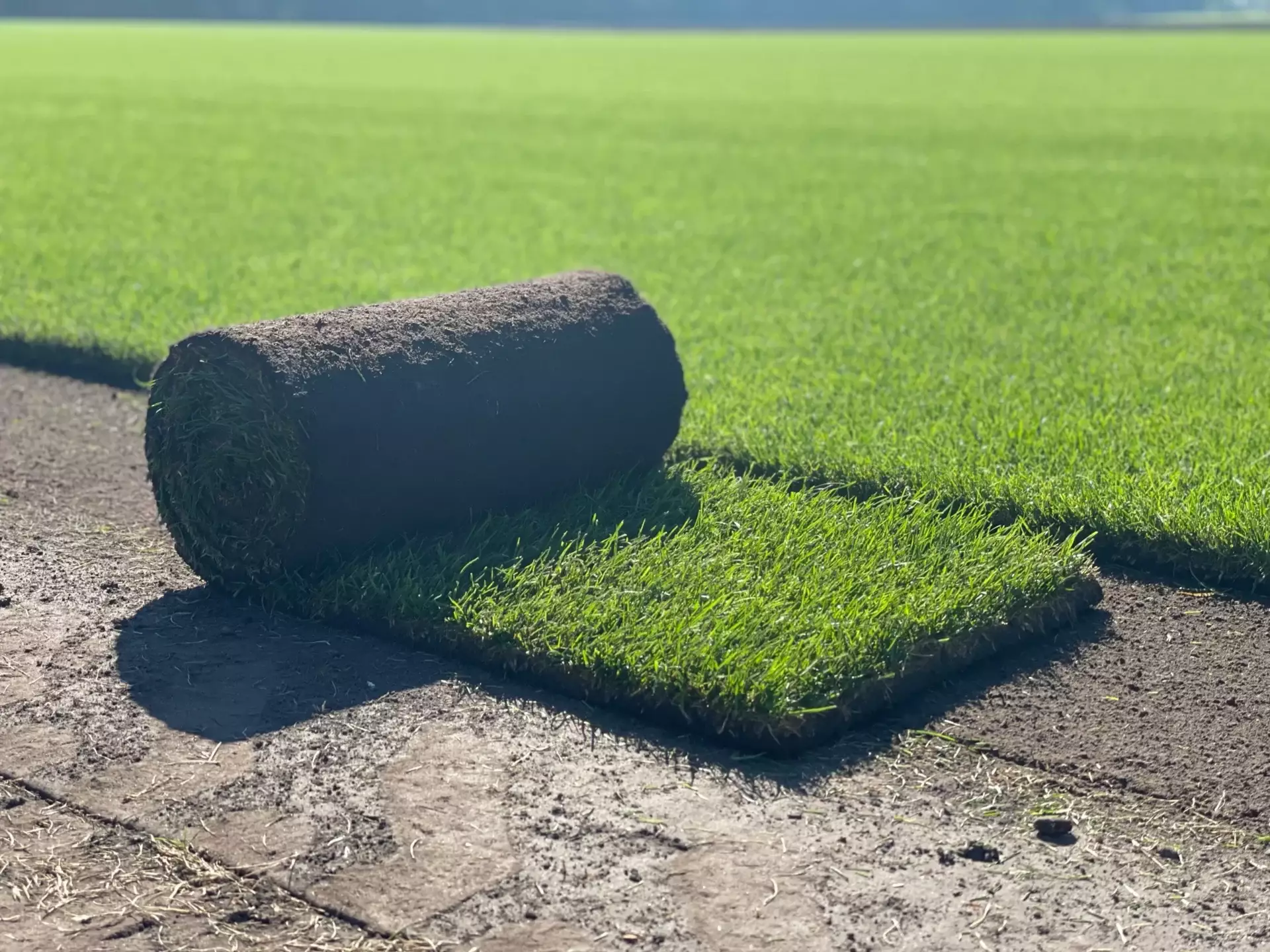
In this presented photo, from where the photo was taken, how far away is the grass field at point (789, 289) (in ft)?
17.5

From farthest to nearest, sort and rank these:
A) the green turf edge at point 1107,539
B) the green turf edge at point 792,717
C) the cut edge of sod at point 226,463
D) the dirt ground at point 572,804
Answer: the green turf edge at point 1107,539, the cut edge of sod at point 226,463, the green turf edge at point 792,717, the dirt ground at point 572,804

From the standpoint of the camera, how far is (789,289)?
11.8m

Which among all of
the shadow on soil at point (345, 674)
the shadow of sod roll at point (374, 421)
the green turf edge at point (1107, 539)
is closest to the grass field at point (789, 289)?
the green turf edge at point (1107, 539)

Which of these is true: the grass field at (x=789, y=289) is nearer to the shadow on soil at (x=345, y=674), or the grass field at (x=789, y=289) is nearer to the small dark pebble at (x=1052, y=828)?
the shadow on soil at (x=345, y=674)

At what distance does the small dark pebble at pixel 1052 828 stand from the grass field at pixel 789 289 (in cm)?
82

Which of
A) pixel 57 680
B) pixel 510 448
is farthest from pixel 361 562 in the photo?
pixel 57 680

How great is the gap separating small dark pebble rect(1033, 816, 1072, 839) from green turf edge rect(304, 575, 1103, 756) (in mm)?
711

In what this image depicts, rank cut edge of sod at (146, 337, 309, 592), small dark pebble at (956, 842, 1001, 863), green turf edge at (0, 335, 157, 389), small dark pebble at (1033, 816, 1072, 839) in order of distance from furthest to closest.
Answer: green turf edge at (0, 335, 157, 389) < cut edge of sod at (146, 337, 309, 592) < small dark pebble at (1033, 816, 1072, 839) < small dark pebble at (956, 842, 1001, 863)

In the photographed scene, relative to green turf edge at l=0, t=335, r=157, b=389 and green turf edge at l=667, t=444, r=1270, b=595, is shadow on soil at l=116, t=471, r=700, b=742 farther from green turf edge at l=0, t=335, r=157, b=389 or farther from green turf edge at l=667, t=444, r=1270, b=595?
green turf edge at l=0, t=335, r=157, b=389

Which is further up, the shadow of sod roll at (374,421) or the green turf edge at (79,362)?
the shadow of sod roll at (374,421)

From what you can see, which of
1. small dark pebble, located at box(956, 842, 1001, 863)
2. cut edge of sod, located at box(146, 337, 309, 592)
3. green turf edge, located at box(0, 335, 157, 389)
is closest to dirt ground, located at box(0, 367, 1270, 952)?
small dark pebble, located at box(956, 842, 1001, 863)

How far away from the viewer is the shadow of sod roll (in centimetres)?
527

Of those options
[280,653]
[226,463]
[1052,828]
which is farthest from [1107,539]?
[226,463]

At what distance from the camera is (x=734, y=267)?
12758 millimetres
